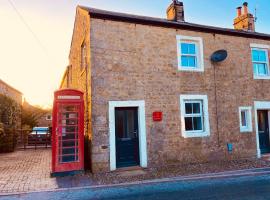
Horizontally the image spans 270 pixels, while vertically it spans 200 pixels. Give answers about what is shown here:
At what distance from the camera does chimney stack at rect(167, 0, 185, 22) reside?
39.3 feet

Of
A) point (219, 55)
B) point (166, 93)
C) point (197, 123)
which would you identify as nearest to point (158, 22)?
point (166, 93)

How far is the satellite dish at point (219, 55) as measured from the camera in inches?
434

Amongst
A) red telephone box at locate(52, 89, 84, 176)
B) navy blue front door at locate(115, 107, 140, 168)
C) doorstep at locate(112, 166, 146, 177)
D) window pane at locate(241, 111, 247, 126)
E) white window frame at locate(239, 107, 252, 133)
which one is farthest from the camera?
window pane at locate(241, 111, 247, 126)

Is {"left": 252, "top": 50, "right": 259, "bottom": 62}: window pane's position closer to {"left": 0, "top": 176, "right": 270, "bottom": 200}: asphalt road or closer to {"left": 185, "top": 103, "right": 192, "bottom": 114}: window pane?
{"left": 185, "top": 103, "right": 192, "bottom": 114}: window pane

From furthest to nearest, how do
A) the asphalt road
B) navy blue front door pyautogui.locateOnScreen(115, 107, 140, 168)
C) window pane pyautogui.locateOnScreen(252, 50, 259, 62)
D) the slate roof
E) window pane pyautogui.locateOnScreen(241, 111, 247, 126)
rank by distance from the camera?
window pane pyautogui.locateOnScreen(252, 50, 259, 62) < window pane pyautogui.locateOnScreen(241, 111, 247, 126) < navy blue front door pyautogui.locateOnScreen(115, 107, 140, 168) < the slate roof < the asphalt road

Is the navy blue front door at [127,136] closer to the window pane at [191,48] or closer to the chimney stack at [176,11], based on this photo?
the window pane at [191,48]

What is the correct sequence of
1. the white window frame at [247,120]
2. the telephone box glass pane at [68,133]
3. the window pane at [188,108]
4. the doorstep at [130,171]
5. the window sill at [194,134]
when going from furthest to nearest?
the white window frame at [247,120], the window pane at [188,108], the window sill at [194,134], the doorstep at [130,171], the telephone box glass pane at [68,133]

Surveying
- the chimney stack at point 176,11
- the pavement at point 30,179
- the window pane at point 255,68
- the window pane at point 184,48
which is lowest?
the pavement at point 30,179

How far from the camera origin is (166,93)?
404 inches

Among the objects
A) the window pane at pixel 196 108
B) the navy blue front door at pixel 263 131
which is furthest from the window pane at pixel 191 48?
the navy blue front door at pixel 263 131

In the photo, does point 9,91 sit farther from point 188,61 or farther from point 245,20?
point 245,20

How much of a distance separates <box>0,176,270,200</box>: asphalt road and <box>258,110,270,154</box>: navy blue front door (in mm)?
5402

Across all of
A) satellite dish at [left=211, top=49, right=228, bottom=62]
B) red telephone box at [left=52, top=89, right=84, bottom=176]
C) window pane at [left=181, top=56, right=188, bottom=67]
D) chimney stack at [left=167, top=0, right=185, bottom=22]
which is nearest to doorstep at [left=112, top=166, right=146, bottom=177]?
red telephone box at [left=52, top=89, right=84, bottom=176]

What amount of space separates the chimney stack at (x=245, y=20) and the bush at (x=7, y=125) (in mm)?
16013
